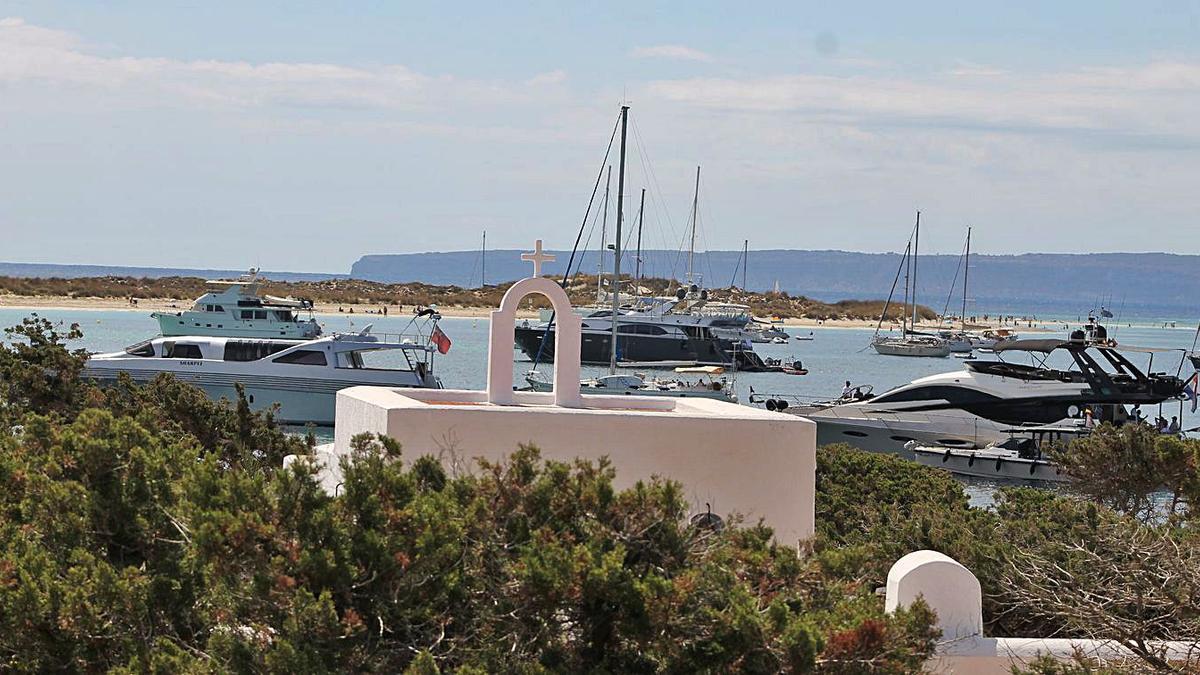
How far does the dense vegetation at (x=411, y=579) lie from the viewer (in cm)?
712

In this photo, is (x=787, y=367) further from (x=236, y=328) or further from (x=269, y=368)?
(x=269, y=368)

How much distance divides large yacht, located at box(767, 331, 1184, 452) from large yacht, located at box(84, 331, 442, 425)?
1209 cm

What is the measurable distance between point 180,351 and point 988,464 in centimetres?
2266

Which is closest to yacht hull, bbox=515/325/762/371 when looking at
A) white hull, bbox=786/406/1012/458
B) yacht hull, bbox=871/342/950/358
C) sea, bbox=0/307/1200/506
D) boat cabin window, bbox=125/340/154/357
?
sea, bbox=0/307/1200/506

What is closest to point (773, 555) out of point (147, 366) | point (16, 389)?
point (16, 389)

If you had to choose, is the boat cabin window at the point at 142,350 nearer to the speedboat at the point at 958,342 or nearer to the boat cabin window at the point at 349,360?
the boat cabin window at the point at 349,360

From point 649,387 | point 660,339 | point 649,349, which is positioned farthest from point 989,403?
point 660,339

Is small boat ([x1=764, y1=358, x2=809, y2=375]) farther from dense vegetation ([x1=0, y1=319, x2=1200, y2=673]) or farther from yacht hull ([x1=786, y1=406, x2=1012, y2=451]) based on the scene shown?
dense vegetation ([x1=0, y1=319, x2=1200, y2=673])

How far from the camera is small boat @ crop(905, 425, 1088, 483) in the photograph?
38969mm

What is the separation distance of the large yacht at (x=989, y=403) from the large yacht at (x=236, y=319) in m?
18.9

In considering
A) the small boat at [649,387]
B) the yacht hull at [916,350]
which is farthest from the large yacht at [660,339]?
the small boat at [649,387]

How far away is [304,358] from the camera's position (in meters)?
44.9

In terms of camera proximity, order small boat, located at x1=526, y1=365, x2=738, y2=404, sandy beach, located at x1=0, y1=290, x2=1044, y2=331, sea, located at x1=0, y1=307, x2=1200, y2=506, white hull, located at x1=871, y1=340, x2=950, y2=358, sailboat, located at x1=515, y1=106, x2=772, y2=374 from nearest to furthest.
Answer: small boat, located at x1=526, y1=365, x2=738, y2=404
sea, located at x1=0, y1=307, x2=1200, y2=506
sailboat, located at x1=515, y1=106, x2=772, y2=374
white hull, located at x1=871, y1=340, x2=950, y2=358
sandy beach, located at x1=0, y1=290, x2=1044, y2=331

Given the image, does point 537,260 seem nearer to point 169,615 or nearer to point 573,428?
point 573,428
